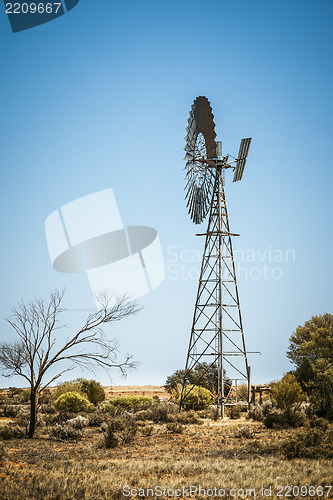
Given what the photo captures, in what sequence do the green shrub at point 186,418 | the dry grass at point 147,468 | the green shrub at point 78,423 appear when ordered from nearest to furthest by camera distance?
1. the dry grass at point 147,468
2. the green shrub at point 78,423
3. the green shrub at point 186,418

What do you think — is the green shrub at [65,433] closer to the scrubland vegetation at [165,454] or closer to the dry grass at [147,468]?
the scrubland vegetation at [165,454]

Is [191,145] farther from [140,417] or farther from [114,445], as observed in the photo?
Answer: [114,445]

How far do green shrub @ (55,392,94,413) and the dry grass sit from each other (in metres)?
9.29

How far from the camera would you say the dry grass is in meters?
9.80

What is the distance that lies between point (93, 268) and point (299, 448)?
36.9 ft

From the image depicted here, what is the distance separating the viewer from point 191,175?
85.8 ft

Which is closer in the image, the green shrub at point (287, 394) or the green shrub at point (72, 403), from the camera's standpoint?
the green shrub at point (287, 394)

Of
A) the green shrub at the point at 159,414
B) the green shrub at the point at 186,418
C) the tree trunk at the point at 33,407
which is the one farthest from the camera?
the green shrub at the point at 159,414

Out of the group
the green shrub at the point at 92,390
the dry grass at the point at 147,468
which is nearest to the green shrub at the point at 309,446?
the dry grass at the point at 147,468

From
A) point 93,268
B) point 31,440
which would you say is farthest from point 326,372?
point 31,440

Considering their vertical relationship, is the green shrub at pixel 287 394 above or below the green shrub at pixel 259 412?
above

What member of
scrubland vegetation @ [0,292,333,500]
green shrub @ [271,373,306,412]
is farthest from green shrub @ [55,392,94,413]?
green shrub @ [271,373,306,412]

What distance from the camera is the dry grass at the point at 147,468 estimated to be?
9805 mm

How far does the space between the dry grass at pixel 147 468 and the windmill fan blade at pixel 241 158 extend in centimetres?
1247
